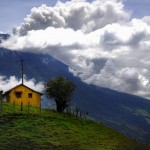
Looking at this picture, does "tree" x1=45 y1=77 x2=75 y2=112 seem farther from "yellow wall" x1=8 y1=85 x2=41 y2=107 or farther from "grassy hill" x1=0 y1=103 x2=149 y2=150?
"grassy hill" x1=0 y1=103 x2=149 y2=150

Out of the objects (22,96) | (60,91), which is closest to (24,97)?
(22,96)

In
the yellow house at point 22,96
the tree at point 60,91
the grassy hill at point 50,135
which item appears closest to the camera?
the grassy hill at point 50,135

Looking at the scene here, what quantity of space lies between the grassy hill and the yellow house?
35.1m

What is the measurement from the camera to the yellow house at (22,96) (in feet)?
435

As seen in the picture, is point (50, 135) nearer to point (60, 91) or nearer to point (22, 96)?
point (60, 91)

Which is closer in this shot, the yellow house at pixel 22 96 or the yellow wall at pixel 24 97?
the yellow wall at pixel 24 97

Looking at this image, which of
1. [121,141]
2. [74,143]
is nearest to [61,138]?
[74,143]

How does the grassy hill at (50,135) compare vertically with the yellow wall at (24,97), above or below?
below

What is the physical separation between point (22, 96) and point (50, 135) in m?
59.6

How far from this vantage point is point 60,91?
134875mm

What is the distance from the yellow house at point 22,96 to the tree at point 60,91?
4649 mm

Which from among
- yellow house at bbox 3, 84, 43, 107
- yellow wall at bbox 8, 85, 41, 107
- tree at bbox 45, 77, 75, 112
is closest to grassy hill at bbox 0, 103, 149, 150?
yellow wall at bbox 8, 85, 41, 107

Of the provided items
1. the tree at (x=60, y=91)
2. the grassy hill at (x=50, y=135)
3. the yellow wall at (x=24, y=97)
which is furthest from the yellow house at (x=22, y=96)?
the grassy hill at (x=50, y=135)

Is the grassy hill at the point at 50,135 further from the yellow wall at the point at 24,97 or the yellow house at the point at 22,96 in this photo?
the yellow house at the point at 22,96
